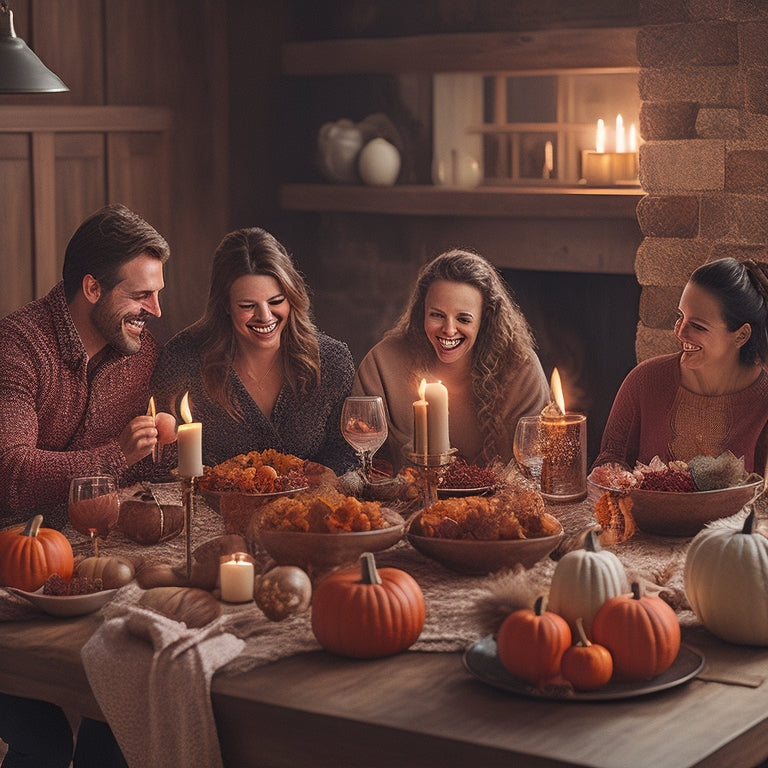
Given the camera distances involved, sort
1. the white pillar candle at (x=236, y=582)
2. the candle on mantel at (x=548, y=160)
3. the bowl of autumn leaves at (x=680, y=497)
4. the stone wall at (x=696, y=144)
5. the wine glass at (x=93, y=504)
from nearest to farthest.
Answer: the white pillar candle at (x=236, y=582) → the wine glass at (x=93, y=504) → the bowl of autumn leaves at (x=680, y=497) → the stone wall at (x=696, y=144) → the candle on mantel at (x=548, y=160)

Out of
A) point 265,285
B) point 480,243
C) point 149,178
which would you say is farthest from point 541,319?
point 265,285

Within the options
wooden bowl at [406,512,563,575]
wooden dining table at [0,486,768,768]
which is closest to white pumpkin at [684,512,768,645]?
wooden dining table at [0,486,768,768]

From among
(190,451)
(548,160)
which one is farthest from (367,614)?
(548,160)

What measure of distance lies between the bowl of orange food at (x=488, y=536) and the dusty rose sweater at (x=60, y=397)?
818 mm

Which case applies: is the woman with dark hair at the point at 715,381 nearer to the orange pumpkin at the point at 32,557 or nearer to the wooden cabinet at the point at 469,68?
the orange pumpkin at the point at 32,557

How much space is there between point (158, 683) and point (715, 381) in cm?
159

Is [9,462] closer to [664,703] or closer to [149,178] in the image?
[664,703]

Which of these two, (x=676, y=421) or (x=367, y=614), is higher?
(x=676, y=421)

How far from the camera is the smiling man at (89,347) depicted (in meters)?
2.73

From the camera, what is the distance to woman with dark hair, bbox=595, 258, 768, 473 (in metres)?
2.78

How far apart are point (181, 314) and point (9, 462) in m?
2.76

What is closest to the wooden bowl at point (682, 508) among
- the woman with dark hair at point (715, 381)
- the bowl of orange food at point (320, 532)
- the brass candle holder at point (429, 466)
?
the brass candle holder at point (429, 466)

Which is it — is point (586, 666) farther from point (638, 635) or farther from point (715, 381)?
point (715, 381)

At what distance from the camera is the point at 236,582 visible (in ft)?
6.23
